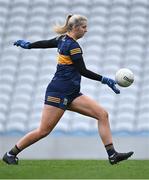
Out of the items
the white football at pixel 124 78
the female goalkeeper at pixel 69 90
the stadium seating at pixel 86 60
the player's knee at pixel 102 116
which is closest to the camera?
the female goalkeeper at pixel 69 90

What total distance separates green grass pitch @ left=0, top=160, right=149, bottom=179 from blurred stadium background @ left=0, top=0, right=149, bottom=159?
4421 mm

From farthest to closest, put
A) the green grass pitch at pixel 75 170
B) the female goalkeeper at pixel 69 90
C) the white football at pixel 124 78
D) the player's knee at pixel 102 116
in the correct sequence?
the white football at pixel 124 78, the player's knee at pixel 102 116, the female goalkeeper at pixel 69 90, the green grass pitch at pixel 75 170

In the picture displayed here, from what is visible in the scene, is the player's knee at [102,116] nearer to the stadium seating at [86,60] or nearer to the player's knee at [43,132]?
the player's knee at [43,132]

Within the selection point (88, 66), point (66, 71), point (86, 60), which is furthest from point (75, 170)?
point (86, 60)

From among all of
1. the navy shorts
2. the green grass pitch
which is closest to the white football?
the navy shorts

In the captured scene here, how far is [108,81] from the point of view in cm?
709

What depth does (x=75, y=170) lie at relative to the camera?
266 inches

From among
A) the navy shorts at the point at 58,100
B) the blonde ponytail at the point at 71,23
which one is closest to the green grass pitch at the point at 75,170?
the navy shorts at the point at 58,100

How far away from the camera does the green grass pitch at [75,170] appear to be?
6.27 m

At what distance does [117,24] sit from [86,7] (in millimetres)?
1053

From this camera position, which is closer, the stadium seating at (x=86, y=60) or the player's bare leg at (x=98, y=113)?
the player's bare leg at (x=98, y=113)

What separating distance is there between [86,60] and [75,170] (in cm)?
902

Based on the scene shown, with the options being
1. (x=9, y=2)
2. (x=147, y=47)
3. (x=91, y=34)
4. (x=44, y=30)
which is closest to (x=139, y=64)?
(x=147, y=47)

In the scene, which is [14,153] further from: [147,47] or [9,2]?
[9,2]
